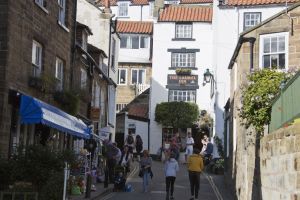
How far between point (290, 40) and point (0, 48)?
10074mm

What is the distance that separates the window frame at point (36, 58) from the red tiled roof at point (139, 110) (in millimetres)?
26479

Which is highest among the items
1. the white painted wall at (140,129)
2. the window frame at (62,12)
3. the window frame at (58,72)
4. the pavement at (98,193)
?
the window frame at (62,12)

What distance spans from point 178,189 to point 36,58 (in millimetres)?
7972

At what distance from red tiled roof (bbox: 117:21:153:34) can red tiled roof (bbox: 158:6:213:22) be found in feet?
15.5

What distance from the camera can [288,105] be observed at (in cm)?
1138

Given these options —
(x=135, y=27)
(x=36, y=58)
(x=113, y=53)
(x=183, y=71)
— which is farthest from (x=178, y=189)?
(x=135, y=27)

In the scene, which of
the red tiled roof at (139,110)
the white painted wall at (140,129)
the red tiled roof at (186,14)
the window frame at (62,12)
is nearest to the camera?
the window frame at (62,12)

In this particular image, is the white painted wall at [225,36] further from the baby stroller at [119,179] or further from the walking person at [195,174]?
the walking person at [195,174]

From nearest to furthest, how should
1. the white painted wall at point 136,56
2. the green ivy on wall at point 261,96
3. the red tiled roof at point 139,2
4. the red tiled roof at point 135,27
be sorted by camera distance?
the green ivy on wall at point 261,96, the white painted wall at point 136,56, the red tiled roof at point 135,27, the red tiled roof at point 139,2

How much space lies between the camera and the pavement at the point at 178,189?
2042 cm

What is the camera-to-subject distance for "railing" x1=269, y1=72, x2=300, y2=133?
10492 mm

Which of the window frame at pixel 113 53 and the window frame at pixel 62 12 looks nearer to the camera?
the window frame at pixel 62 12

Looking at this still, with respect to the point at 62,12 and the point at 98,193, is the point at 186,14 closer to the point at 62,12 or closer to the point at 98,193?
the point at 62,12

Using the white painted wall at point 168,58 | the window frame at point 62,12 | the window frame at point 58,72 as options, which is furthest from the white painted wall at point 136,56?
the window frame at point 58,72
